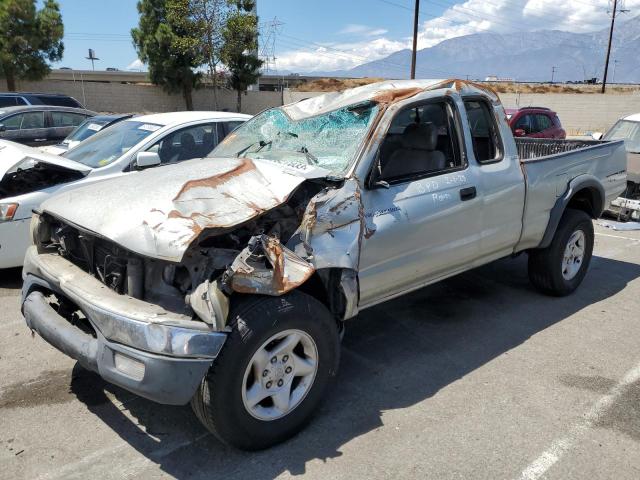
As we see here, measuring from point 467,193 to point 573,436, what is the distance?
174 cm

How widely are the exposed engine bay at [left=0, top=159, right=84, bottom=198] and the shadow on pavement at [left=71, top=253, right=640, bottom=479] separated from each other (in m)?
2.76

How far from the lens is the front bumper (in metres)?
2.62

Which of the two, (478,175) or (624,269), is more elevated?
(478,175)

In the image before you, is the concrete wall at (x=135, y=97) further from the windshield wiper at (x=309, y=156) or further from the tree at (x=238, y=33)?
the windshield wiper at (x=309, y=156)

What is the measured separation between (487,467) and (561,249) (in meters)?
2.80

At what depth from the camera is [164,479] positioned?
2812mm

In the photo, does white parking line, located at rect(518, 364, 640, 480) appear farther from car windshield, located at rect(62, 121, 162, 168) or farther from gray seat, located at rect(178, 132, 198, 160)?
car windshield, located at rect(62, 121, 162, 168)

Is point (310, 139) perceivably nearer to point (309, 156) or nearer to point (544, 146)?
point (309, 156)

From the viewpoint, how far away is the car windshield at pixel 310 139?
3619mm

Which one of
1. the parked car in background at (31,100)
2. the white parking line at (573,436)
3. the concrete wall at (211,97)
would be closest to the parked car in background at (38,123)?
the parked car in background at (31,100)

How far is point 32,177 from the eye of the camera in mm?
5934

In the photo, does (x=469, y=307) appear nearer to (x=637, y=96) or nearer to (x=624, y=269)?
(x=624, y=269)

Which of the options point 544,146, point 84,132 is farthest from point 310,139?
point 84,132

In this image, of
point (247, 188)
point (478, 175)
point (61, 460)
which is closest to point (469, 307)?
point (478, 175)
